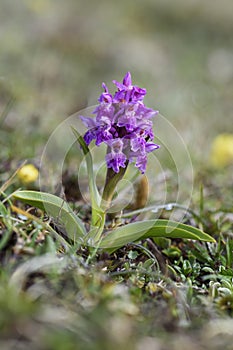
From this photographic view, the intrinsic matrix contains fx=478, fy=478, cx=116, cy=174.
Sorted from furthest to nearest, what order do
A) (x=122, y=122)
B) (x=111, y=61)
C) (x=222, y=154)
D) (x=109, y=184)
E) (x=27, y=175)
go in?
1. (x=111, y=61)
2. (x=222, y=154)
3. (x=27, y=175)
4. (x=109, y=184)
5. (x=122, y=122)

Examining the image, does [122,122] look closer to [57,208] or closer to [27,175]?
[57,208]

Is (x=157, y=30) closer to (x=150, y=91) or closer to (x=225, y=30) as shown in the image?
(x=225, y=30)

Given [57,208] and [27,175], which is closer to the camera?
[57,208]

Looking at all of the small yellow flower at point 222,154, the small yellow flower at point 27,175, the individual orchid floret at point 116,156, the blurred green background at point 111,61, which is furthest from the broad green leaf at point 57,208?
the small yellow flower at point 222,154

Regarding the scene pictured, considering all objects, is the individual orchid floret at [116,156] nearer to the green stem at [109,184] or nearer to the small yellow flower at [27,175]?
the green stem at [109,184]

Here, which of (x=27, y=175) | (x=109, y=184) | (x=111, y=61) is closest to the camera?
(x=109, y=184)

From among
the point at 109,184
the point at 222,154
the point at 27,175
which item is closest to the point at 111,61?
the point at 222,154

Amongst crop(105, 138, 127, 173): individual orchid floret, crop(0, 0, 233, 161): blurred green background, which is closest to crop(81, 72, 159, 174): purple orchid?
crop(105, 138, 127, 173): individual orchid floret
